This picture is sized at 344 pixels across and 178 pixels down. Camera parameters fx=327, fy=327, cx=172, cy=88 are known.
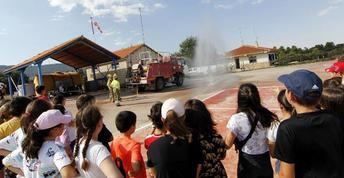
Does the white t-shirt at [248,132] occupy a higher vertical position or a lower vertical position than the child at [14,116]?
lower

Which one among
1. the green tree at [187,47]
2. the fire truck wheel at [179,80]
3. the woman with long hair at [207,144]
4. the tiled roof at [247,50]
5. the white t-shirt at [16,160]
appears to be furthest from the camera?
the green tree at [187,47]

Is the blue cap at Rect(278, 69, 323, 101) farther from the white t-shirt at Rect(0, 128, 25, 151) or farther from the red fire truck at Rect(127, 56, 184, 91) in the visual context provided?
the red fire truck at Rect(127, 56, 184, 91)

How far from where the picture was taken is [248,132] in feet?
10.9

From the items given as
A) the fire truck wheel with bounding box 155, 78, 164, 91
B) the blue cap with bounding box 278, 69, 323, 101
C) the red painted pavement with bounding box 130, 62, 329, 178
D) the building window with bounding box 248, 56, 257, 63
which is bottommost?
the red painted pavement with bounding box 130, 62, 329, 178

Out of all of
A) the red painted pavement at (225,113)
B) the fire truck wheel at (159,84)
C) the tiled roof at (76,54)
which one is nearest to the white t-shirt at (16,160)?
the red painted pavement at (225,113)

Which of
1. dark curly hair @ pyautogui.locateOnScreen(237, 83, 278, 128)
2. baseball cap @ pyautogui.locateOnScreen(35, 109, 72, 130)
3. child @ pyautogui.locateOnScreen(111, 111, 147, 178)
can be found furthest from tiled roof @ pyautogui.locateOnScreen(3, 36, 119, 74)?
dark curly hair @ pyautogui.locateOnScreen(237, 83, 278, 128)

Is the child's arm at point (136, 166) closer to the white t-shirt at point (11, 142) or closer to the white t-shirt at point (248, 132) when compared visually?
the white t-shirt at point (248, 132)

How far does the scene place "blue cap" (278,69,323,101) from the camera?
228 cm

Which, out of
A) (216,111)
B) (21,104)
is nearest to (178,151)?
(21,104)

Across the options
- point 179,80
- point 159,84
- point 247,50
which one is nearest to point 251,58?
point 247,50

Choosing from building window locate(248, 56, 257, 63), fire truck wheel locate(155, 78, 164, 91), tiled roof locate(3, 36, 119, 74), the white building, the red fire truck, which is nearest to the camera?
the red fire truck

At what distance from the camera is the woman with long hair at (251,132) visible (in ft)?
10.9

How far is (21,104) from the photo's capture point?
14.1 ft

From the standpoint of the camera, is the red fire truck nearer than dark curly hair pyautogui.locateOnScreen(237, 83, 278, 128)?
No
